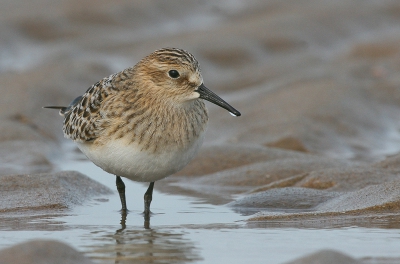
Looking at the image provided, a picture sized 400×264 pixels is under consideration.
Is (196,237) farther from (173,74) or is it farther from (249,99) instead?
(249,99)

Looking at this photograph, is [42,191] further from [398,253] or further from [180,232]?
[398,253]

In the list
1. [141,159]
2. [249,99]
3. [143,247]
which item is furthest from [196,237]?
[249,99]

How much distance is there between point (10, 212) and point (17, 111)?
379 cm

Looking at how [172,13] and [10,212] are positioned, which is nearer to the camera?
[10,212]

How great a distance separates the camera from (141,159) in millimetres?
6277

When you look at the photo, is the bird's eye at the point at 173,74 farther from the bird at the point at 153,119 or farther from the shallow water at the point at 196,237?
the shallow water at the point at 196,237

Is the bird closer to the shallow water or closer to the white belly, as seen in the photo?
the white belly

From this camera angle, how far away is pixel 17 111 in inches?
398

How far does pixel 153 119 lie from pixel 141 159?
14.1 inches

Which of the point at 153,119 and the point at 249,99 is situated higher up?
the point at 249,99

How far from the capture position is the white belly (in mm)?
6281

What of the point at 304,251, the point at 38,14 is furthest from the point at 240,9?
the point at 304,251

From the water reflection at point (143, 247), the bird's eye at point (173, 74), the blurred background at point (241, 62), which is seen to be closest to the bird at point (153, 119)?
the bird's eye at point (173, 74)

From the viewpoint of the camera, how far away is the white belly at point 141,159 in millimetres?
6281
